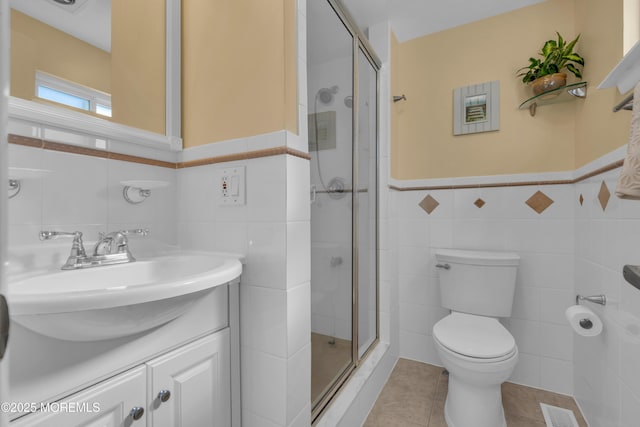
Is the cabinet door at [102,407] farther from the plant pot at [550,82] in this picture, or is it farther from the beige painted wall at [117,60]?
the plant pot at [550,82]

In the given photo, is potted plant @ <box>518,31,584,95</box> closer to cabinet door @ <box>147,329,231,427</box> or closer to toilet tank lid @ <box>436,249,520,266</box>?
toilet tank lid @ <box>436,249,520,266</box>

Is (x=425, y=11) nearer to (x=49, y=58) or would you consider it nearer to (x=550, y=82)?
(x=550, y=82)

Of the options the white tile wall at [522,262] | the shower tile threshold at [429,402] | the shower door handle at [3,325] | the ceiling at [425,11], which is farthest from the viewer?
the ceiling at [425,11]

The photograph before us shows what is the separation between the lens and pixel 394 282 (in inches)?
80.1

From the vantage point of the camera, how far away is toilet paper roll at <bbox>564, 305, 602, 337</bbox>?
3.84 feet

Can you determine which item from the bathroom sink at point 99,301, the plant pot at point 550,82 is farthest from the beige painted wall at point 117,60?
the plant pot at point 550,82

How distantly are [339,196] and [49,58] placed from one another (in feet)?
4.13

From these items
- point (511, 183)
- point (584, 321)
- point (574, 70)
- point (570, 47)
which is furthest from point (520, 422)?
point (570, 47)

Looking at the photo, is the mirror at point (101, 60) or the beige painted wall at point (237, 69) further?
the beige painted wall at point (237, 69)

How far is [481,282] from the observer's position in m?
1.68

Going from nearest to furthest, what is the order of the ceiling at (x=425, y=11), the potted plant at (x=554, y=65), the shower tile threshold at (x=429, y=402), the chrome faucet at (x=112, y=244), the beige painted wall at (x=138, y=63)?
the chrome faucet at (x=112, y=244) < the beige painted wall at (x=138, y=63) < the shower tile threshold at (x=429, y=402) < the potted plant at (x=554, y=65) < the ceiling at (x=425, y=11)

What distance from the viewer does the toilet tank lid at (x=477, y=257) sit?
1.66 meters

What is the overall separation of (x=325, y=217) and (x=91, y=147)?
102 cm

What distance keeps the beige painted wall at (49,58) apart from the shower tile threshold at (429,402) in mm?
1908
